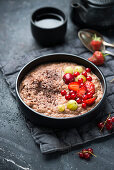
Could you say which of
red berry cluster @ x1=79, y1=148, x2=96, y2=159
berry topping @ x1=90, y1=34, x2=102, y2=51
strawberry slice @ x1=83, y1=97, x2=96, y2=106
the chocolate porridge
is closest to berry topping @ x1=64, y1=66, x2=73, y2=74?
the chocolate porridge

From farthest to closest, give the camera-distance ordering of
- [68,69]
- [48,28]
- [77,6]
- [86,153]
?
[77,6] < [48,28] < [68,69] < [86,153]

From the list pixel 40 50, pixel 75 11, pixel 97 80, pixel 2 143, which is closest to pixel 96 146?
pixel 97 80

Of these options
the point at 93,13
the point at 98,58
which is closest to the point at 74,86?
the point at 98,58

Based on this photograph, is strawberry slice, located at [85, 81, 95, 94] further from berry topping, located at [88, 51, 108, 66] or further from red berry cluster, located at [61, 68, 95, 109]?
berry topping, located at [88, 51, 108, 66]

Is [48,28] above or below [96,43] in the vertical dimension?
above

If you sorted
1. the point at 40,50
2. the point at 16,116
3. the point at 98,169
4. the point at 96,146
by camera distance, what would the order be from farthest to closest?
the point at 40,50 → the point at 16,116 → the point at 96,146 → the point at 98,169

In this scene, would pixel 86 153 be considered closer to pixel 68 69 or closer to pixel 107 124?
pixel 107 124

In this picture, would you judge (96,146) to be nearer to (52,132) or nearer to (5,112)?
(52,132)
